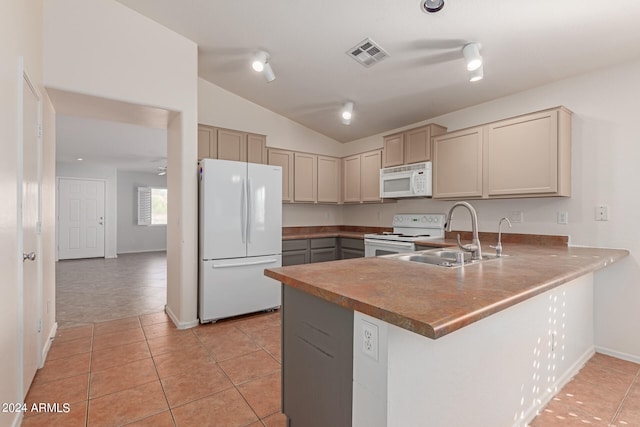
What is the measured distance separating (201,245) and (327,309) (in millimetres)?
2285

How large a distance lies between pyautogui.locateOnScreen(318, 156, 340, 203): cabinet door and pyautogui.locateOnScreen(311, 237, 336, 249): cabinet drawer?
2.06 ft

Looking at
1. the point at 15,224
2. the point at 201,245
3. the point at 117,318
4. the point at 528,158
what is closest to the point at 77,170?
the point at 117,318

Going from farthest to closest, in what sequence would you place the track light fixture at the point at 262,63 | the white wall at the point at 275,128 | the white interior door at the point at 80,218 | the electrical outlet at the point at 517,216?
1. the white interior door at the point at 80,218
2. the white wall at the point at 275,128
3. the electrical outlet at the point at 517,216
4. the track light fixture at the point at 262,63

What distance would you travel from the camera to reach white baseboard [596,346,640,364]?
2.44 metres

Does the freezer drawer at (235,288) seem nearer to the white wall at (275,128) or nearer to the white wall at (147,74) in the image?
the white wall at (147,74)

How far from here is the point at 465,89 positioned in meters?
3.15

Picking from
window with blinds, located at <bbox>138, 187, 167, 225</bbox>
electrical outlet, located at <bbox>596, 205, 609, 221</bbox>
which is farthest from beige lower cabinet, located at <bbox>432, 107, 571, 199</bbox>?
window with blinds, located at <bbox>138, 187, 167, 225</bbox>

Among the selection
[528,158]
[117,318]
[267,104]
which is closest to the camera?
[528,158]

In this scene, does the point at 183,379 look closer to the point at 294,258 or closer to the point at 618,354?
the point at 294,258

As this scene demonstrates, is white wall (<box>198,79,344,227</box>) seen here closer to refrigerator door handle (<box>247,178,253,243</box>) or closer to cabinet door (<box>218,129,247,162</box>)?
cabinet door (<box>218,129,247,162</box>)

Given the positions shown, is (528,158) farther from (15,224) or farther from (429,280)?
(15,224)

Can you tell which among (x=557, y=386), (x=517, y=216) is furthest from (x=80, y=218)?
(x=557, y=386)

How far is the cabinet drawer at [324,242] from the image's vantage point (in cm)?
437

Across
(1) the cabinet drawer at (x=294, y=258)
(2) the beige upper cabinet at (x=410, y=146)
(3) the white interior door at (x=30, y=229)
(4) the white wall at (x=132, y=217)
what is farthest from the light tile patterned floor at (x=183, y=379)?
(4) the white wall at (x=132, y=217)
